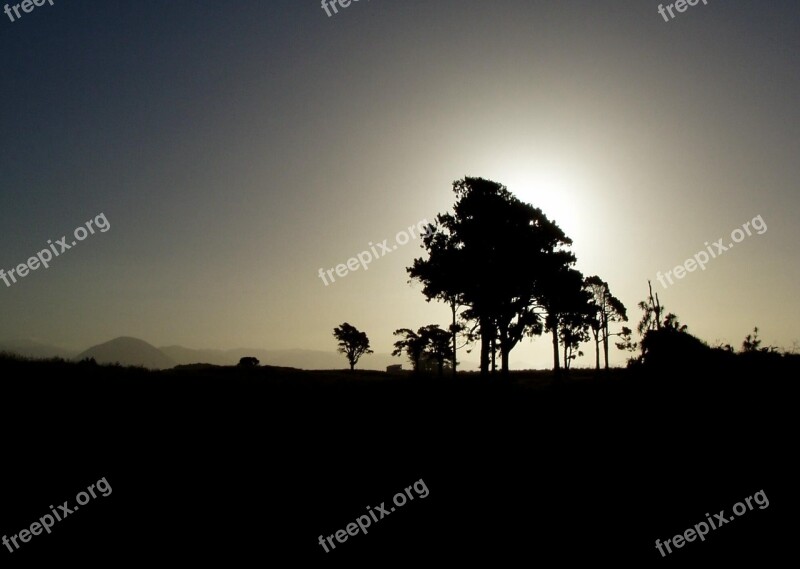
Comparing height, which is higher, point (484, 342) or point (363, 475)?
point (484, 342)

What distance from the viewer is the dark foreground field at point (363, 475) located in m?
8.55

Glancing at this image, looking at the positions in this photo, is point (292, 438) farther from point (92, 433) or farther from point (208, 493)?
point (92, 433)

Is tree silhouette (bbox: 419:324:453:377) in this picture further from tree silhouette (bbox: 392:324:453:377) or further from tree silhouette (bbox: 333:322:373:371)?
tree silhouette (bbox: 333:322:373:371)

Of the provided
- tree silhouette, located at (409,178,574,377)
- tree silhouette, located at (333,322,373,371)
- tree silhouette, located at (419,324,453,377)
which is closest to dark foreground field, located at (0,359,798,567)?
tree silhouette, located at (409,178,574,377)

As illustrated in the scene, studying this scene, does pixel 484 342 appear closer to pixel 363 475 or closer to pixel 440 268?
pixel 440 268

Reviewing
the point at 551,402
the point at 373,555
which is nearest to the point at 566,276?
the point at 551,402

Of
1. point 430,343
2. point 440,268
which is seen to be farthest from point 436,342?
point 440,268

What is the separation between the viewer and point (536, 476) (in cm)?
1212

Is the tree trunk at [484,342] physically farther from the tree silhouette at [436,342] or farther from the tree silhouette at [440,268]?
Result: the tree silhouette at [436,342]

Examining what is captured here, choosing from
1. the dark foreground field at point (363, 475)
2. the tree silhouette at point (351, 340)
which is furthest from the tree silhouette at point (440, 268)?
the tree silhouette at point (351, 340)

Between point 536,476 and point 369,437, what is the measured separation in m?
5.76

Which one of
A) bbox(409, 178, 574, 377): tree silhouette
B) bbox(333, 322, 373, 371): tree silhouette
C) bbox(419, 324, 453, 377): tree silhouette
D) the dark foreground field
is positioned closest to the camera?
the dark foreground field

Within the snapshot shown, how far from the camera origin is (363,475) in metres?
11.6

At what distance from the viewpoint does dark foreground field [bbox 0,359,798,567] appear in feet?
28.0
